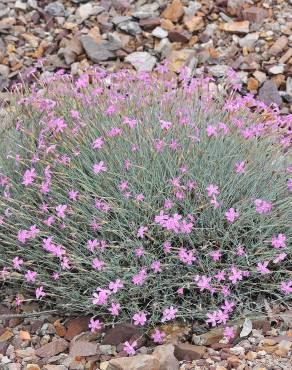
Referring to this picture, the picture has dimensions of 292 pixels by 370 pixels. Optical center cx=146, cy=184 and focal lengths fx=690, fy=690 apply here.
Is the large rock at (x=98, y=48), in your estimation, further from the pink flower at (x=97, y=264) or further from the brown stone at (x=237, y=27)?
the pink flower at (x=97, y=264)

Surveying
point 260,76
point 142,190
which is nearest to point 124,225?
point 142,190

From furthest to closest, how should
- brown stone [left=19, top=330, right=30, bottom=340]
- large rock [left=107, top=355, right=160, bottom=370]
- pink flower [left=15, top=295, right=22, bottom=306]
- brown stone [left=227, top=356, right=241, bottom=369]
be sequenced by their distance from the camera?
brown stone [left=19, top=330, right=30, bottom=340] < pink flower [left=15, top=295, right=22, bottom=306] < brown stone [left=227, top=356, right=241, bottom=369] < large rock [left=107, top=355, right=160, bottom=370]

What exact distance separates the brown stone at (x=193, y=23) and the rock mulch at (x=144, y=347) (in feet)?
11.0

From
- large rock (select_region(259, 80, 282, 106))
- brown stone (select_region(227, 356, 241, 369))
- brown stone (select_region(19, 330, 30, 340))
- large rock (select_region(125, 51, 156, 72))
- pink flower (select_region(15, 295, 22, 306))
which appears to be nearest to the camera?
brown stone (select_region(227, 356, 241, 369))

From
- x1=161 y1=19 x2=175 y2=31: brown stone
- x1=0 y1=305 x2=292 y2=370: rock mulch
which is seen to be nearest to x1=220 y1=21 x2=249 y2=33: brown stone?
x1=161 y1=19 x2=175 y2=31: brown stone

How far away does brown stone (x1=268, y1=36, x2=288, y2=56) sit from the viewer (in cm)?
578

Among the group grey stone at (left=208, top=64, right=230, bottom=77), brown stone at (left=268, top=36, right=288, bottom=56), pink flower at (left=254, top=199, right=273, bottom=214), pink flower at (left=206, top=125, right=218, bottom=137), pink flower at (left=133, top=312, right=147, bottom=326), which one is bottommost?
grey stone at (left=208, top=64, right=230, bottom=77)

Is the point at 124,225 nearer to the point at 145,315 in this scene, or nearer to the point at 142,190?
the point at 142,190

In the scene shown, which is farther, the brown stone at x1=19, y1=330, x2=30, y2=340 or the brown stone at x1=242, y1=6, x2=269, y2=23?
the brown stone at x1=242, y1=6, x2=269, y2=23

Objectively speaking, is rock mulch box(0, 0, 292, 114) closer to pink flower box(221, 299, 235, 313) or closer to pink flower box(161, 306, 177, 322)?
pink flower box(221, 299, 235, 313)

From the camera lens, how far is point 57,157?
362cm

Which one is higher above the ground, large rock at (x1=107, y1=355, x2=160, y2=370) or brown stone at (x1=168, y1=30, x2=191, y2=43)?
large rock at (x1=107, y1=355, x2=160, y2=370)

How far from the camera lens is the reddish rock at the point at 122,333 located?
3244 mm

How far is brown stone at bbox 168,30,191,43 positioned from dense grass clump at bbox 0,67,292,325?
2.05m
